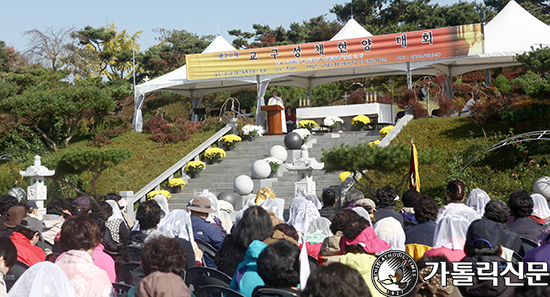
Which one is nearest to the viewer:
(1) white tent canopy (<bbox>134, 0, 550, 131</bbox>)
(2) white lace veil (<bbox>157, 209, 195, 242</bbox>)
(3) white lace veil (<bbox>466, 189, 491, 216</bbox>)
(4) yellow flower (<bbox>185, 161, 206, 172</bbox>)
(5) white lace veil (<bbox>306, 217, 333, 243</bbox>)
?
(2) white lace veil (<bbox>157, 209, 195, 242</bbox>)

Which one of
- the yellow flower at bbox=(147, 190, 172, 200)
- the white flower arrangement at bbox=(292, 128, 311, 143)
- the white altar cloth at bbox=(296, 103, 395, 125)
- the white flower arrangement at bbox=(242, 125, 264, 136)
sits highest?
the white altar cloth at bbox=(296, 103, 395, 125)

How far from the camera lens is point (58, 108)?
68.8ft

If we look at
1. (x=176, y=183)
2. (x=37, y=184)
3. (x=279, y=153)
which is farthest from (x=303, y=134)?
(x=37, y=184)

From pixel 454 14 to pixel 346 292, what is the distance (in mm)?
32093

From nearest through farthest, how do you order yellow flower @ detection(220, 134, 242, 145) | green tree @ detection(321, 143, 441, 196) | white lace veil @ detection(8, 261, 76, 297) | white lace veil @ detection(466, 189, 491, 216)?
white lace veil @ detection(8, 261, 76, 297) → white lace veil @ detection(466, 189, 491, 216) → green tree @ detection(321, 143, 441, 196) → yellow flower @ detection(220, 134, 242, 145)

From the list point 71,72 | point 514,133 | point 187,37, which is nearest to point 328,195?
point 514,133

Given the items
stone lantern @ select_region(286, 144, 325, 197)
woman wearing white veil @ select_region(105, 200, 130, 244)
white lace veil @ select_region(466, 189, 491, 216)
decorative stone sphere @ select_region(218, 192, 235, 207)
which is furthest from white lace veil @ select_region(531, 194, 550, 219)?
decorative stone sphere @ select_region(218, 192, 235, 207)

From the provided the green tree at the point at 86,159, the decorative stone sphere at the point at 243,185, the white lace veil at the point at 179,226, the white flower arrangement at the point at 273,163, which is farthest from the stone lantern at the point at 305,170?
the white lace veil at the point at 179,226

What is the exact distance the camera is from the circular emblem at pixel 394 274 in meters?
3.54

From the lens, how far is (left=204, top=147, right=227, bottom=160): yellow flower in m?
18.0

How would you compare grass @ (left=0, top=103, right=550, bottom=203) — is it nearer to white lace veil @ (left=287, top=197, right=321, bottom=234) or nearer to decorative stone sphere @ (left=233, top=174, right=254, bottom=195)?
decorative stone sphere @ (left=233, top=174, right=254, bottom=195)

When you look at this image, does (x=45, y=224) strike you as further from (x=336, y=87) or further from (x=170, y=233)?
(x=336, y=87)

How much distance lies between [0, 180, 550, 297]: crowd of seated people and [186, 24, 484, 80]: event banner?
575 inches

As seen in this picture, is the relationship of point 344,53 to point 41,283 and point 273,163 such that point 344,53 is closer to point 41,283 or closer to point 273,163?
point 273,163
